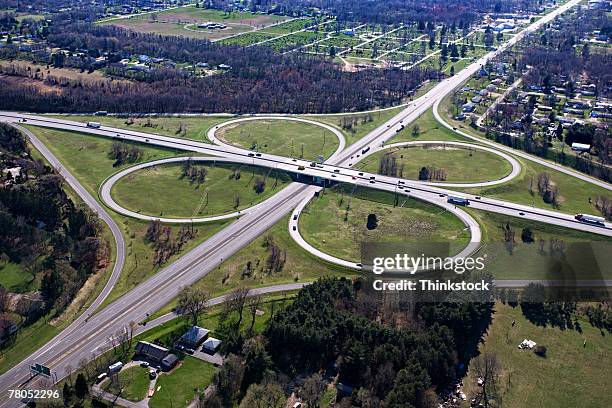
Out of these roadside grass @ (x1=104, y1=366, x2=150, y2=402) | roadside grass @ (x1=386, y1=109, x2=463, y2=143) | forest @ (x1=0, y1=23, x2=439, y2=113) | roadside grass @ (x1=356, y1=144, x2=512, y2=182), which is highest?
forest @ (x1=0, y1=23, x2=439, y2=113)

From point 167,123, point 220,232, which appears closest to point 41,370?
point 220,232

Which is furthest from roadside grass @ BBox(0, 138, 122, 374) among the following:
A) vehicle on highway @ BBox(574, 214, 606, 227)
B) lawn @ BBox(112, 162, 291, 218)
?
vehicle on highway @ BBox(574, 214, 606, 227)

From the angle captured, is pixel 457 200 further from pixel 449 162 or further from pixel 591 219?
pixel 591 219

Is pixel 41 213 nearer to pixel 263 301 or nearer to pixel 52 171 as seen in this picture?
pixel 52 171

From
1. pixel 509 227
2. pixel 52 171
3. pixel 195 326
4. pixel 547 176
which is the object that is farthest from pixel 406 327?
pixel 52 171

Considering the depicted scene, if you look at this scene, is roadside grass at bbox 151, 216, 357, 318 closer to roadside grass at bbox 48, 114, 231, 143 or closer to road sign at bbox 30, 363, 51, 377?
road sign at bbox 30, 363, 51, 377

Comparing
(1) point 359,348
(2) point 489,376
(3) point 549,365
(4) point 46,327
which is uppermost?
(1) point 359,348
